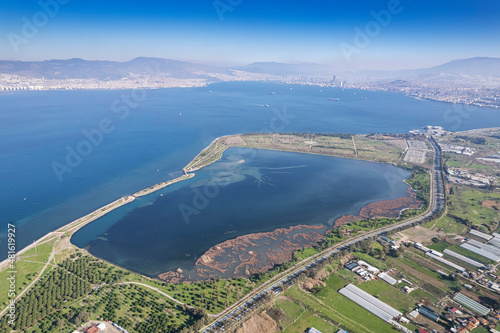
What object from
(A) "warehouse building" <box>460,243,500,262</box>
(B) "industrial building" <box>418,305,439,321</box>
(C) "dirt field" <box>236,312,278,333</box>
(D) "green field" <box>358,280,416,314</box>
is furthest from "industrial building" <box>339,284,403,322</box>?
(A) "warehouse building" <box>460,243,500,262</box>

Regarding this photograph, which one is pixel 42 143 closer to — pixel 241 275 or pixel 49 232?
pixel 49 232

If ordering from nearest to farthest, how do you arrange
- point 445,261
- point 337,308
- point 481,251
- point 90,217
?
point 337,308, point 445,261, point 481,251, point 90,217

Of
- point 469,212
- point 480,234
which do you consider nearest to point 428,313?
point 480,234

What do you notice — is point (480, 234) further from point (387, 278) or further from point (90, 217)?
point (90, 217)

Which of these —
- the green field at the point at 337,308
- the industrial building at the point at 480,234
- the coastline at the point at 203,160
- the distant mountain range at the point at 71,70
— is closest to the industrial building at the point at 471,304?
the green field at the point at 337,308

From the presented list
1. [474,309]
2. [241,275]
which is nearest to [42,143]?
[241,275]

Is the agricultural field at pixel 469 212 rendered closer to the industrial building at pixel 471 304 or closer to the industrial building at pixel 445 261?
the industrial building at pixel 445 261
